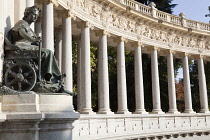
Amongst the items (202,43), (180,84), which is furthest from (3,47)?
(180,84)

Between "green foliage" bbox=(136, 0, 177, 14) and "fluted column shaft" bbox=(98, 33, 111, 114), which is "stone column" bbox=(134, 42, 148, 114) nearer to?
"fluted column shaft" bbox=(98, 33, 111, 114)

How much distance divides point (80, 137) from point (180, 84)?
5257 inches

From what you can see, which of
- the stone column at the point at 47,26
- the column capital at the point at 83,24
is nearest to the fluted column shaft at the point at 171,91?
the column capital at the point at 83,24

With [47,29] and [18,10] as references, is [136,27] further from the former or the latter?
[18,10]

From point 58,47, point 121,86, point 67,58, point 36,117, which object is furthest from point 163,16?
point 36,117

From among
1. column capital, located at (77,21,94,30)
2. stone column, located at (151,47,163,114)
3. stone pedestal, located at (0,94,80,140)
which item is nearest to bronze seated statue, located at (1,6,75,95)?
stone pedestal, located at (0,94,80,140)

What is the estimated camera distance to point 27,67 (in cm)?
2325

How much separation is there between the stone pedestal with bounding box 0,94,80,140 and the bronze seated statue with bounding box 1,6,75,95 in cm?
94

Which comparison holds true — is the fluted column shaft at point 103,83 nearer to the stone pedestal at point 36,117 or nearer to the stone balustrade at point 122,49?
the stone balustrade at point 122,49

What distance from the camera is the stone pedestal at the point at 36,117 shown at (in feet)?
66.9

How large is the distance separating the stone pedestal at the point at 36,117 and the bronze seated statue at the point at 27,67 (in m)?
0.94

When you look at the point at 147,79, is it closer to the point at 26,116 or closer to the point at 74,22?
the point at 74,22

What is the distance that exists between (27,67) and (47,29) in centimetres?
2923

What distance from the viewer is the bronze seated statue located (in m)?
22.9
